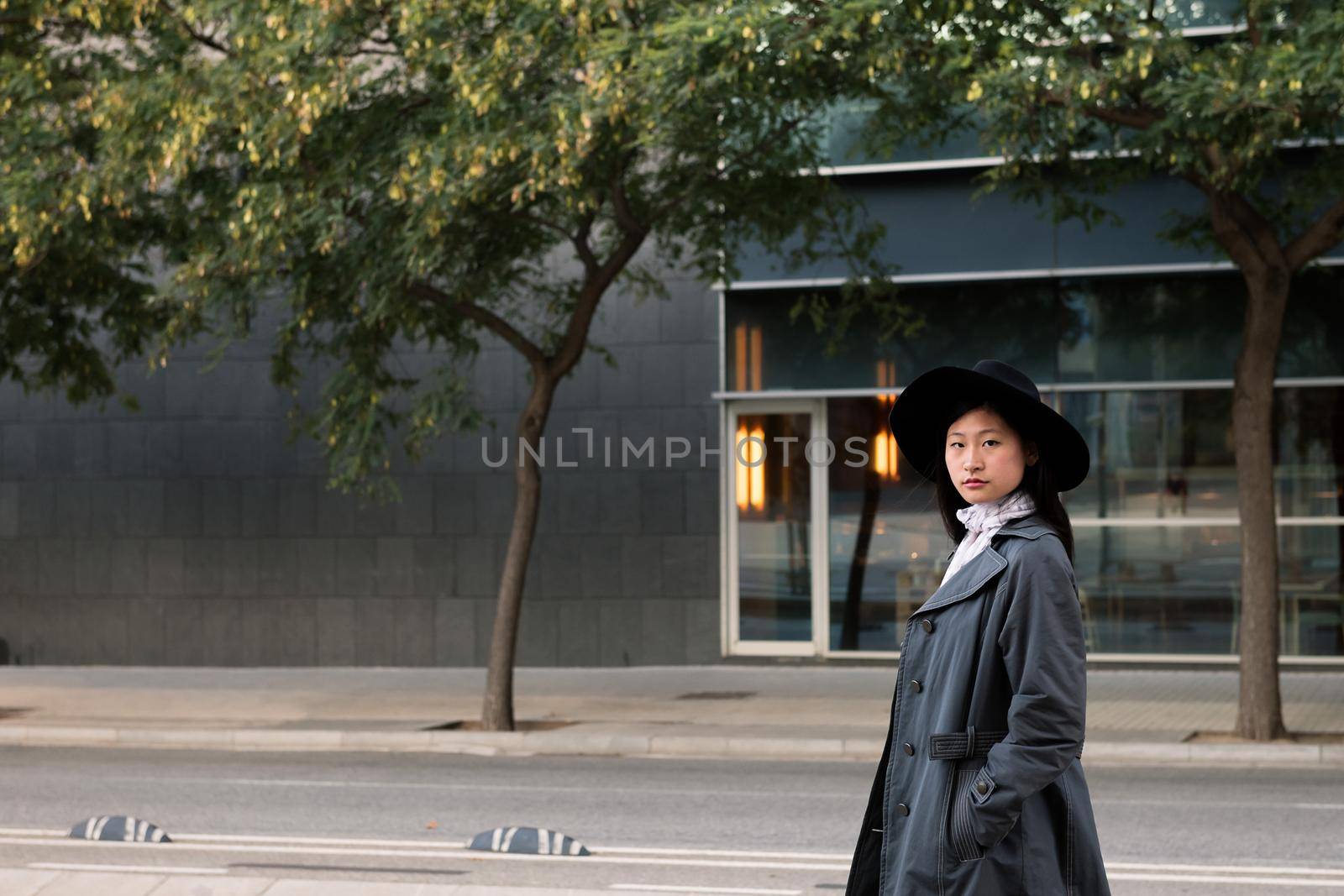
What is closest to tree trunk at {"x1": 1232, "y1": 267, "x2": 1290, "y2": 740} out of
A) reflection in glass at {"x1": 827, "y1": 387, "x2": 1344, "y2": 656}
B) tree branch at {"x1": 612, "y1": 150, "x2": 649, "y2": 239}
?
reflection in glass at {"x1": 827, "y1": 387, "x2": 1344, "y2": 656}

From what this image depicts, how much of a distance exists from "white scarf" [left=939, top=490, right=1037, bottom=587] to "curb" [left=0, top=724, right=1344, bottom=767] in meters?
9.34

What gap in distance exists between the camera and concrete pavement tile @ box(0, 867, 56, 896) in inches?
250

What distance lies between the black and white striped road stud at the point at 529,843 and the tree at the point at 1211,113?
19.8ft

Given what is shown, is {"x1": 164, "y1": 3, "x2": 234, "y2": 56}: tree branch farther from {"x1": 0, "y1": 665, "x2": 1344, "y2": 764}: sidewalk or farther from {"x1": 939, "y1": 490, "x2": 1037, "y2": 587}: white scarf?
{"x1": 939, "y1": 490, "x2": 1037, "y2": 587}: white scarf

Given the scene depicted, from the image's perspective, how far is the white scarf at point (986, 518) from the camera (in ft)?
11.0

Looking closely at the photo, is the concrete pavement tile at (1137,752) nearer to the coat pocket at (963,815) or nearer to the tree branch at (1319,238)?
the tree branch at (1319,238)

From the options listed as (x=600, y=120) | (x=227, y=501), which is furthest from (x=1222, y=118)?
(x=227, y=501)

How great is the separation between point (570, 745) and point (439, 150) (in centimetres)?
485

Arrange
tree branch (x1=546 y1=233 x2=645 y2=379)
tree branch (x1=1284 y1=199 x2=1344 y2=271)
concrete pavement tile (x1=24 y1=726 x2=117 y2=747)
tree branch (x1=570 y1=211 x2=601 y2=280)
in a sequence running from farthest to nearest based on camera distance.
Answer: tree branch (x1=570 y1=211 x2=601 y2=280), tree branch (x1=546 y1=233 x2=645 y2=379), concrete pavement tile (x1=24 y1=726 x2=117 y2=747), tree branch (x1=1284 y1=199 x2=1344 y2=271)

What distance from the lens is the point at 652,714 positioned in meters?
15.0

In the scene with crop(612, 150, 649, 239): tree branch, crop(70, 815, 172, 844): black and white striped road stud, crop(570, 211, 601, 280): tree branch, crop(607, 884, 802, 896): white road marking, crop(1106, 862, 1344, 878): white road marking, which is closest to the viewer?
crop(607, 884, 802, 896): white road marking

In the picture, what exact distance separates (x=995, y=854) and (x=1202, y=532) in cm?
1535

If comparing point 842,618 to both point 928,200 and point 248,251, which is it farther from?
point 248,251

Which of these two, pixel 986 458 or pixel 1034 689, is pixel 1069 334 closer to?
pixel 986 458
